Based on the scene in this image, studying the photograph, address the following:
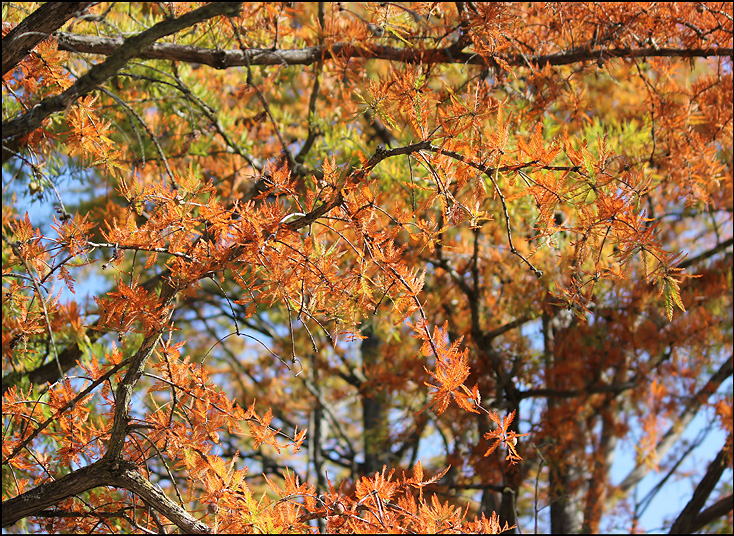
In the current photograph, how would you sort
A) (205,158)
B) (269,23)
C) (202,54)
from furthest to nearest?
(205,158), (269,23), (202,54)

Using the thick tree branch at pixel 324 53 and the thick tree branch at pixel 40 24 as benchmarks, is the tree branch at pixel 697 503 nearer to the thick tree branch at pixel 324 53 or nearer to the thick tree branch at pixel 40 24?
the thick tree branch at pixel 324 53

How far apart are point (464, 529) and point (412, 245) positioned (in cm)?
172

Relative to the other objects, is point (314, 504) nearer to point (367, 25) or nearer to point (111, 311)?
point (111, 311)

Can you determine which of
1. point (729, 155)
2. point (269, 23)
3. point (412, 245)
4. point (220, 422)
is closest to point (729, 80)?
point (729, 155)

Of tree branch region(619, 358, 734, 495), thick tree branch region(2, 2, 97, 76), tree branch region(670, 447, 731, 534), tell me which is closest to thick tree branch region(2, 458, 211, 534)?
thick tree branch region(2, 2, 97, 76)

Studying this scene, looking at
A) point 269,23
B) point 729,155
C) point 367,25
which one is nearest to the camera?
point 367,25

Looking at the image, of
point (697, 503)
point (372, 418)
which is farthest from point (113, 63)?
point (697, 503)

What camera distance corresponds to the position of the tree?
115 centimetres

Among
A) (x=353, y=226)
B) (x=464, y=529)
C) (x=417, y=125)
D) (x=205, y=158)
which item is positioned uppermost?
(x=205, y=158)

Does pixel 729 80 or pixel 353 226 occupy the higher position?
pixel 729 80

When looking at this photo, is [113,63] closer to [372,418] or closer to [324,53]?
[324,53]

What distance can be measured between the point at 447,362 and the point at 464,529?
30 cm

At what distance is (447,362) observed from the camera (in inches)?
45.2

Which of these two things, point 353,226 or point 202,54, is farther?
point 202,54
